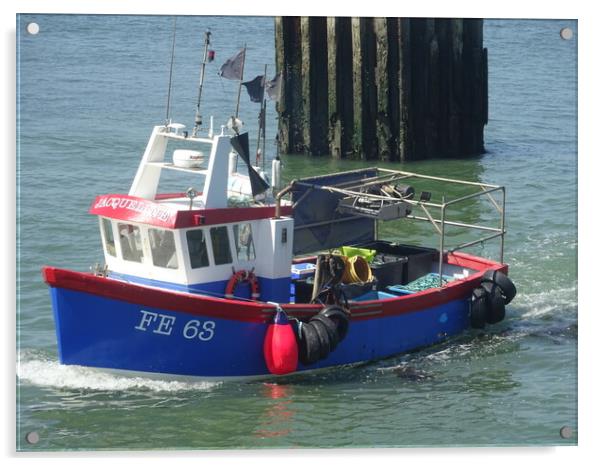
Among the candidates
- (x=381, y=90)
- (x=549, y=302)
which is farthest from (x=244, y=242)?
(x=381, y=90)

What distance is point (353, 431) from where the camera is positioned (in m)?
14.9

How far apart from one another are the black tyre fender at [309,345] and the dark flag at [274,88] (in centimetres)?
267

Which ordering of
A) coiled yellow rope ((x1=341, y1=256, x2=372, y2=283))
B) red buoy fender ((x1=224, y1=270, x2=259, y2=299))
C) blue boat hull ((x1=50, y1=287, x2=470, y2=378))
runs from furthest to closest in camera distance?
coiled yellow rope ((x1=341, y1=256, x2=372, y2=283))
red buoy fender ((x1=224, y1=270, x2=259, y2=299))
blue boat hull ((x1=50, y1=287, x2=470, y2=378))

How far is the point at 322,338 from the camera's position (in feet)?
53.8

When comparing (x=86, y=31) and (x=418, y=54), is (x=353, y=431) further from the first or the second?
(x=418, y=54)

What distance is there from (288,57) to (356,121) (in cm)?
166

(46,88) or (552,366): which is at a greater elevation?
(46,88)

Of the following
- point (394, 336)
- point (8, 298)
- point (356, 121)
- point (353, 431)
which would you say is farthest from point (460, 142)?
point (8, 298)

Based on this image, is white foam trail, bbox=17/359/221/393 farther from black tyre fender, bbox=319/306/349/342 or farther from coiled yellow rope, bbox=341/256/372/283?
coiled yellow rope, bbox=341/256/372/283

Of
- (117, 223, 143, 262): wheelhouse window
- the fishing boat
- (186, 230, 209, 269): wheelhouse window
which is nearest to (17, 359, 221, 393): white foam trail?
the fishing boat

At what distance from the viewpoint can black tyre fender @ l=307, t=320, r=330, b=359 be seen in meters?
16.4

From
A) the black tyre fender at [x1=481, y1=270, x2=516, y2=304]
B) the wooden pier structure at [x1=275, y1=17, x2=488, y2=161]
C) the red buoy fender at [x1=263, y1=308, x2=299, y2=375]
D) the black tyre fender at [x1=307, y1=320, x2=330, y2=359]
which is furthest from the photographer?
the wooden pier structure at [x1=275, y1=17, x2=488, y2=161]

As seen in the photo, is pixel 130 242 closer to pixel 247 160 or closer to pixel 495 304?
pixel 247 160

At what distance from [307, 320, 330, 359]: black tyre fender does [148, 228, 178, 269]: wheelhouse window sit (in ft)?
5.65
